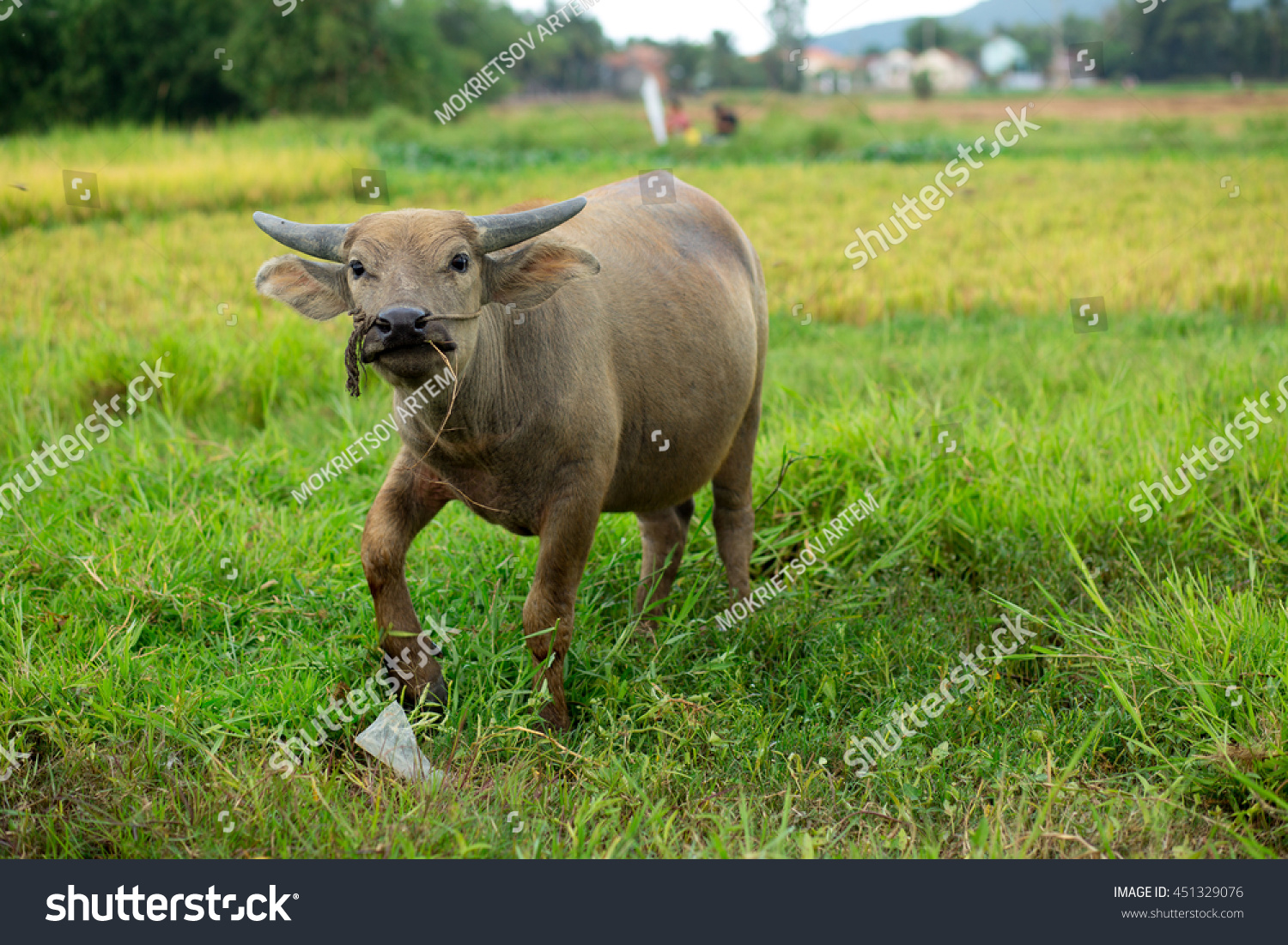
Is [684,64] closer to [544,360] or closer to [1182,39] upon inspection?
[1182,39]

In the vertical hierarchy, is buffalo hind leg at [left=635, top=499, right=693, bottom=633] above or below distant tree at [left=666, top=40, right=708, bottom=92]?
below

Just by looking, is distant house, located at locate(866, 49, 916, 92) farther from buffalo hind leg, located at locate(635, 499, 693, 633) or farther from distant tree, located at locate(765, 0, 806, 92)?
buffalo hind leg, located at locate(635, 499, 693, 633)

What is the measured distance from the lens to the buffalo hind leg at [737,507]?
13.3 feet

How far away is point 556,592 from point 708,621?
0.97 metres

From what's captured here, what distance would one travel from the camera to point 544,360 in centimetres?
304

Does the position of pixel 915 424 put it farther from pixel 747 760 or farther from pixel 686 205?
pixel 747 760

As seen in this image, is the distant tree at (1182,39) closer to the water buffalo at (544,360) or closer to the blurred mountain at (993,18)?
the blurred mountain at (993,18)

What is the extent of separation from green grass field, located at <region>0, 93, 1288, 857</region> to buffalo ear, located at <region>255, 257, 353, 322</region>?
1131 mm

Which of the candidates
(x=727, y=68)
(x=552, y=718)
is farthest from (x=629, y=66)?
(x=552, y=718)

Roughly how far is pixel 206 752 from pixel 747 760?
153 cm

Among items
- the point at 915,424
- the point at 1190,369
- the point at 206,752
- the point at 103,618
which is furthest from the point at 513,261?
the point at 1190,369

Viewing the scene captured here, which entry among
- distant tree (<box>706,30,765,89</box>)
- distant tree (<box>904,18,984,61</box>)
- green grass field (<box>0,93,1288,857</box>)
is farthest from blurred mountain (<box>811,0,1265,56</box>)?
green grass field (<box>0,93,1288,857</box>)

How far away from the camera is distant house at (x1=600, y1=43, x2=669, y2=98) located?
2273cm

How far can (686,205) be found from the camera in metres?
3.92
